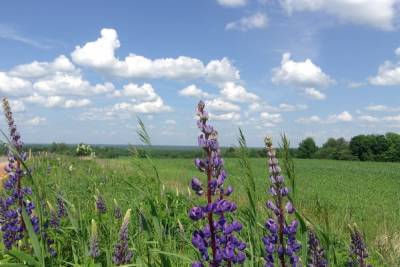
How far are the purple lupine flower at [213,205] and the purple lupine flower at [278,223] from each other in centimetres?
30

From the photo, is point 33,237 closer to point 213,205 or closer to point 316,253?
point 213,205

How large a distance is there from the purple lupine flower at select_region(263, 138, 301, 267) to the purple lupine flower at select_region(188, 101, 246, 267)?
30 cm

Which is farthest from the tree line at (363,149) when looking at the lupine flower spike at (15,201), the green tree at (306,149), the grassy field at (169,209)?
the lupine flower spike at (15,201)

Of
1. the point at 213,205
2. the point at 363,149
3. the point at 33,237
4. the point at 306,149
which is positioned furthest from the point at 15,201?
the point at 363,149

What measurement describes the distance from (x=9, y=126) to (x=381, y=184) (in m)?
19.7

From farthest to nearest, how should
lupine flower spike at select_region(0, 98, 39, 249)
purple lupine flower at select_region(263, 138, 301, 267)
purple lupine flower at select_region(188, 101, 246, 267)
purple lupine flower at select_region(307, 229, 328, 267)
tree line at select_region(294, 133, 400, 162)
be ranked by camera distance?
tree line at select_region(294, 133, 400, 162), lupine flower spike at select_region(0, 98, 39, 249), purple lupine flower at select_region(307, 229, 328, 267), purple lupine flower at select_region(263, 138, 301, 267), purple lupine flower at select_region(188, 101, 246, 267)

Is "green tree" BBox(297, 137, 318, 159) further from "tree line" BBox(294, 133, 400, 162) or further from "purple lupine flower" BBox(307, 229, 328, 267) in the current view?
"purple lupine flower" BBox(307, 229, 328, 267)

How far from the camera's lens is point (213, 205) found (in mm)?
2258

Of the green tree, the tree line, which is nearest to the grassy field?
the green tree

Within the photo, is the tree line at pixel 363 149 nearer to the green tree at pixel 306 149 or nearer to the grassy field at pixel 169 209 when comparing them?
the green tree at pixel 306 149

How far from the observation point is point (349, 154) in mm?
72688

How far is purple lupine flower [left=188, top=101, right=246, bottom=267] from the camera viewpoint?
2229 millimetres

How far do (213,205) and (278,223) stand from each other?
22.1 inches

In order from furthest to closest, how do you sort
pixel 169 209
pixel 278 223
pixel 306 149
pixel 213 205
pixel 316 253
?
pixel 306 149 < pixel 169 209 < pixel 316 253 < pixel 278 223 < pixel 213 205
